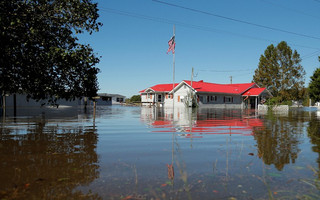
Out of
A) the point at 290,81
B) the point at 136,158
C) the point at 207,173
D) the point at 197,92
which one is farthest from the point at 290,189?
the point at 290,81

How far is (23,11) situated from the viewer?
10.4 meters

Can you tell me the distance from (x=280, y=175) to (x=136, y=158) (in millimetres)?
2984

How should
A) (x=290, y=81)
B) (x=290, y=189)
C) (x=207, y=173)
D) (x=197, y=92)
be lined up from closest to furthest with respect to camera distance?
(x=290, y=189), (x=207, y=173), (x=197, y=92), (x=290, y=81)

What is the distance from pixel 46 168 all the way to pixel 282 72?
62.3 m

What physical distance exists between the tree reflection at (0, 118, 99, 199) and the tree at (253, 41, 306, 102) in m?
58.8

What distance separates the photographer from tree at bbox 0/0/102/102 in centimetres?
1012

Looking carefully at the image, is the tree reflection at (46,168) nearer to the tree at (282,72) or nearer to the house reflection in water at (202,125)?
the house reflection in water at (202,125)

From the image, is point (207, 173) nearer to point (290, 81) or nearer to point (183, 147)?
point (183, 147)

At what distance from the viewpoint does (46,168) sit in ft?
Answer: 15.5

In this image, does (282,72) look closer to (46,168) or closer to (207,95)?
(207,95)

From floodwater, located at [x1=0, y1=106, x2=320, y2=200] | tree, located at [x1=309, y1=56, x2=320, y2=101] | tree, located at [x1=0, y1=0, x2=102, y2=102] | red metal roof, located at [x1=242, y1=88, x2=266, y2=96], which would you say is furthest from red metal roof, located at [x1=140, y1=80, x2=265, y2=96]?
floodwater, located at [x1=0, y1=106, x2=320, y2=200]

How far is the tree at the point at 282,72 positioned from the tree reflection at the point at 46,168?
5876cm

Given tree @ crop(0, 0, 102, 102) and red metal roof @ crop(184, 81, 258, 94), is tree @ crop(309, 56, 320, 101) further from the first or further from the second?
tree @ crop(0, 0, 102, 102)

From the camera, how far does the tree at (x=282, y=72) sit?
189 feet
